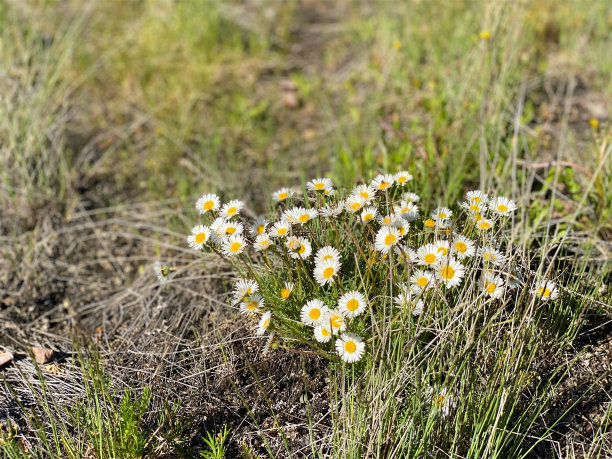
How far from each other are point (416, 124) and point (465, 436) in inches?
80.1

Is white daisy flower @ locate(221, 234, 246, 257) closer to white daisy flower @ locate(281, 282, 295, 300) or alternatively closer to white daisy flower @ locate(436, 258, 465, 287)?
white daisy flower @ locate(281, 282, 295, 300)

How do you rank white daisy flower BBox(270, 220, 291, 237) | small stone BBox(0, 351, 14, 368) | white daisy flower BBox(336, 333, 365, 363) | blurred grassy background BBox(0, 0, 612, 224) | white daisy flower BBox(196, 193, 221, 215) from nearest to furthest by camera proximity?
white daisy flower BBox(336, 333, 365, 363) < white daisy flower BBox(270, 220, 291, 237) < white daisy flower BBox(196, 193, 221, 215) < small stone BBox(0, 351, 14, 368) < blurred grassy background BBox(0, 0, 612, 224)

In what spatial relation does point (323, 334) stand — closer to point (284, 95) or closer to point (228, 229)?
point (228, 229)

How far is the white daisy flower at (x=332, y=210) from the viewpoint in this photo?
1879mm

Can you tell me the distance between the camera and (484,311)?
1.84m

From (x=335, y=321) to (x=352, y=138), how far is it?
1.83m

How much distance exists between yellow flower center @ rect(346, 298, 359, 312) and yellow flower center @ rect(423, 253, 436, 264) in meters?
0.24

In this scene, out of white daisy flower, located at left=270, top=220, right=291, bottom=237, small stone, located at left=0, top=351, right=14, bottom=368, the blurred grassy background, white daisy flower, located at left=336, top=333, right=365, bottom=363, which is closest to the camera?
white daisy flower, located at left=336, top=333, right=365, bottom=363

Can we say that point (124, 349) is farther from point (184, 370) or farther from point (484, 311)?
point (484, 311)

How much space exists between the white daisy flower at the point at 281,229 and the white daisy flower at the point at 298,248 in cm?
4

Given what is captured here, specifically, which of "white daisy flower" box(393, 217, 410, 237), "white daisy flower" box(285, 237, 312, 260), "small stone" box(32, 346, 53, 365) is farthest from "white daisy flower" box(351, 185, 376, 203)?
"small stone" box(32, 346, 53, 365)

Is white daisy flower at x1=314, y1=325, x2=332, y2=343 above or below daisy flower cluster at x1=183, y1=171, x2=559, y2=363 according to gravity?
below

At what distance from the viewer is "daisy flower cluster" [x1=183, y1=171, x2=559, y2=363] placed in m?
1.77

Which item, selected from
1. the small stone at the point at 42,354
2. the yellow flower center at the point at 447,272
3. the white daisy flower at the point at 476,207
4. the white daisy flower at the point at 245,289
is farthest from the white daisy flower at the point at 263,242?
the small stone at the point at 42,354
